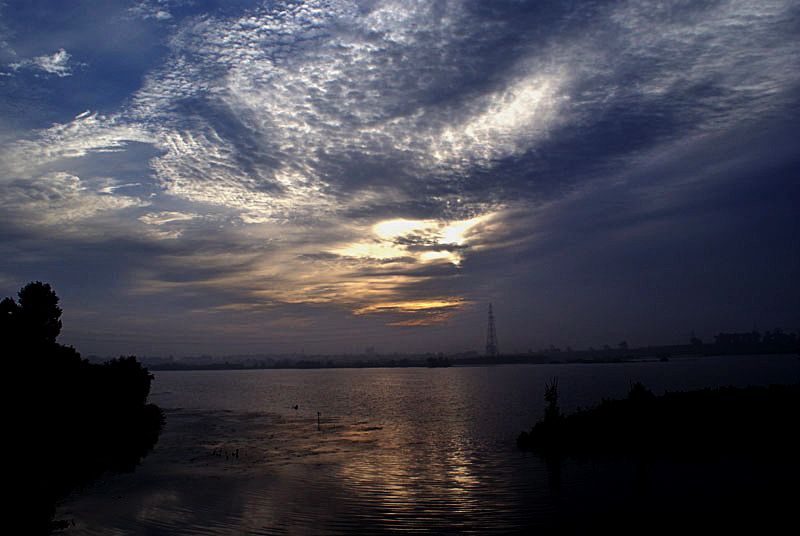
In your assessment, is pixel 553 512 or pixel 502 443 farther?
pixel 502 443

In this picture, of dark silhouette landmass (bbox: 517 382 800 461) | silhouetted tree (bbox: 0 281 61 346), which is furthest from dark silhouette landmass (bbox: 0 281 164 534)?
dark silhouette landmass (bbox: 517 382 800 461)

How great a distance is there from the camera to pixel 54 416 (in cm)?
5241

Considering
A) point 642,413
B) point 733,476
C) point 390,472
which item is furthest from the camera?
point 642,413

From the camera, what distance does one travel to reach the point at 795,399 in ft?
149

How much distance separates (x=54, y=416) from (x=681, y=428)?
61.4 metres

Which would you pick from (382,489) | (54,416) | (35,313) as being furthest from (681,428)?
(35,313)

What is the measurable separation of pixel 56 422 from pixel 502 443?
154ft

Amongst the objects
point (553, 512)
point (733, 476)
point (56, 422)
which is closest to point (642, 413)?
point (733, 476)

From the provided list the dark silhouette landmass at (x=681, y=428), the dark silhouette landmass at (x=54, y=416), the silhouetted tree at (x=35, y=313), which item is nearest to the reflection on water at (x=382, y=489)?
the dark silhouette landmass at (x=54, y=416)

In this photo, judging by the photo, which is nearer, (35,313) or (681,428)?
(681,428)

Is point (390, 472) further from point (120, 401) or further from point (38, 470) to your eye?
point (120, 401)

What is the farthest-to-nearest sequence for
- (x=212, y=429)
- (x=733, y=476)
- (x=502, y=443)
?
(x=212, y=429) < (x=502, y=443) < (x=733, y=476)

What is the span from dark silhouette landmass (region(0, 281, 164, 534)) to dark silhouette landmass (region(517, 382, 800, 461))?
3891 centimetres

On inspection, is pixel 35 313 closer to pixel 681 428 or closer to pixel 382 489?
pixel 382 489
